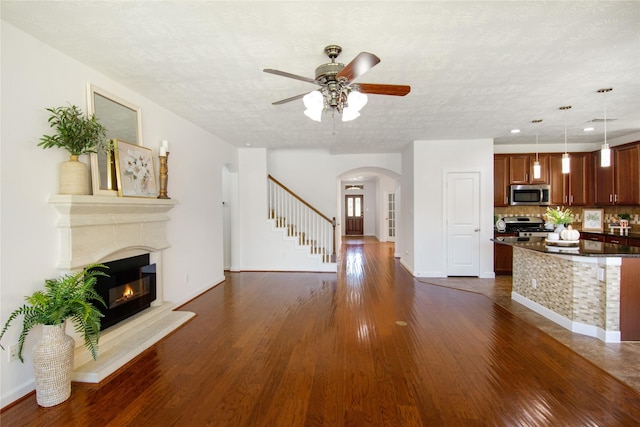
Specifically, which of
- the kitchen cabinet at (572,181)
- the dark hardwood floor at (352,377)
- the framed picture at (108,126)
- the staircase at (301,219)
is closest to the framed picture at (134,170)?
the framed picture at (108,126)

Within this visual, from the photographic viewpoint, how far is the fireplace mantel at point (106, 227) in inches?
99.7

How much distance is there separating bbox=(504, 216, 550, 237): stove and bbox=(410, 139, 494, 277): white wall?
62cm

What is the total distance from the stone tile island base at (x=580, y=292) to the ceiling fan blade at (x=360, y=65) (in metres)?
3.22

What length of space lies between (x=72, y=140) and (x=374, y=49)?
2.61 meters

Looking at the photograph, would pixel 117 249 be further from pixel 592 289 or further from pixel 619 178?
pixel 619 178

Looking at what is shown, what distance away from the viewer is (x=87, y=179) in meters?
2.71

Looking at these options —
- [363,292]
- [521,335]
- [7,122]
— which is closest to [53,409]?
[7,122]

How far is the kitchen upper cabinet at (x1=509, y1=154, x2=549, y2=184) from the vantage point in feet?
20.1

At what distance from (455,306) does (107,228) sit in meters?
4.42

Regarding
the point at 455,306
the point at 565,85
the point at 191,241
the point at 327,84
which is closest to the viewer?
the point at 327,84

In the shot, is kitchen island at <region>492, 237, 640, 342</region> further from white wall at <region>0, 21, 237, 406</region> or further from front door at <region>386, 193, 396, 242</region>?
front door at <region>386, 193, 396, 242</region>

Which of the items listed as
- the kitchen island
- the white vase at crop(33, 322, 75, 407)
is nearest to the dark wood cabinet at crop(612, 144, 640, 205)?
the kitchen island

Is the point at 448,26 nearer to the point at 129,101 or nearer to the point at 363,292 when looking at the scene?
the point at 129,101

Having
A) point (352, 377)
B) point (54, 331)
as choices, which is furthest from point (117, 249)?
point (352, 377)
